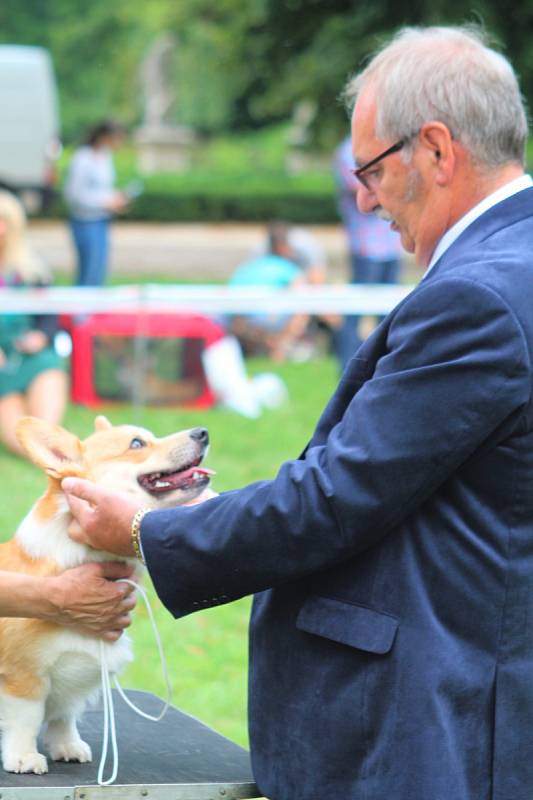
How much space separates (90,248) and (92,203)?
0.50m

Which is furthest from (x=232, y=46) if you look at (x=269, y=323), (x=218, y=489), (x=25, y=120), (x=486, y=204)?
(x=486, y=204)

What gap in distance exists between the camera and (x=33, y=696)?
110 inches

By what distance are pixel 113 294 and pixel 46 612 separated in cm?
625

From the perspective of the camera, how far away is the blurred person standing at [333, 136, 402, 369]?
9516 millimetres

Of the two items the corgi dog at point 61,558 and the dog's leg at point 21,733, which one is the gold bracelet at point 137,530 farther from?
the dog's leg at point 21,733

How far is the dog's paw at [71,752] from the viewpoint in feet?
9.55

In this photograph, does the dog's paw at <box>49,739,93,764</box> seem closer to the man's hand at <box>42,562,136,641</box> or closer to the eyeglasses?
the man's hand at <box>42,562,136,641</box>

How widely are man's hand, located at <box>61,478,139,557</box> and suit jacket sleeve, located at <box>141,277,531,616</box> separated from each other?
0.69ft

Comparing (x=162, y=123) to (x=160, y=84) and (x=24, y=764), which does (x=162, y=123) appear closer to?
(x=160, y=84)

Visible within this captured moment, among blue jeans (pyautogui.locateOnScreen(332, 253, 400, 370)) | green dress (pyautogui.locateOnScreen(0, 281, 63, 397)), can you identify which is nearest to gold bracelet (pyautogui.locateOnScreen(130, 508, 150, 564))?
green dress (pyautogui.locateOnScreen(0, 281, 63, 397))

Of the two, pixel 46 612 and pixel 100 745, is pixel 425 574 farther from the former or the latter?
pixel 100 745

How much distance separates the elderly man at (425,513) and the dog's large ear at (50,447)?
1.90 ft

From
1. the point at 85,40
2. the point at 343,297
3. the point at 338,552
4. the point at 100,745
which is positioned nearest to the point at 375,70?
the point at 338,552

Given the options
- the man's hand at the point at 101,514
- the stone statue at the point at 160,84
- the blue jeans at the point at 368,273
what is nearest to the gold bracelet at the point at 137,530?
the man's hand at the point at 101,514
